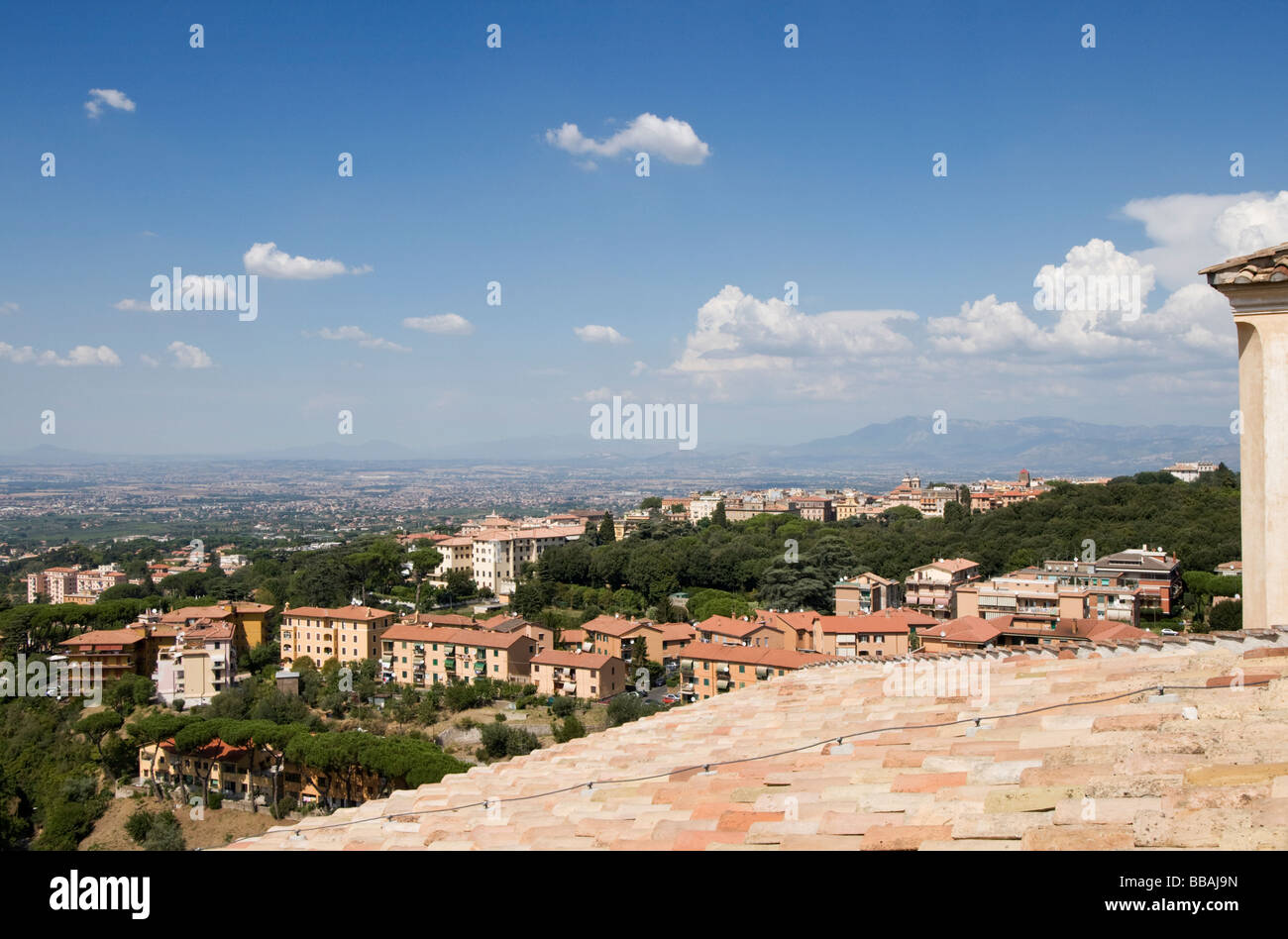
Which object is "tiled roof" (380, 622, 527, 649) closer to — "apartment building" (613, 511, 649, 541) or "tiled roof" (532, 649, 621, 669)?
"tiled roof" (532, 649, 621, 669)

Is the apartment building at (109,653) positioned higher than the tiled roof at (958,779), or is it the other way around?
the tiled roof at (958,779)

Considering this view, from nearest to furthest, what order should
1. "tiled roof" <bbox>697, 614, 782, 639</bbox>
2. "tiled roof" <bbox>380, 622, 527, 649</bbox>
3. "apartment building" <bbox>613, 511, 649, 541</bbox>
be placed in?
"tiled roof" <bbox>697, 614, 782, 639</bbox> → "tiled roof" <bbox>380, 622, 527, 649</bbox> → "apartment building" <bbox>613, 511, 649, 541</bbox>

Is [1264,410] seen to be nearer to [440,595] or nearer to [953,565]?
[953,565]

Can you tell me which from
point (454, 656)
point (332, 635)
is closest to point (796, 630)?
point (454, 656)

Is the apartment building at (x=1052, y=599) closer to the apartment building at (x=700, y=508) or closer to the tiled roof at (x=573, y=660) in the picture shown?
the tiled roof at (x=573, y=660)

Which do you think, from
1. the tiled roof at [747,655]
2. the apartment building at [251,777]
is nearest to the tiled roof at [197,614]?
the apartment building at [251,777]

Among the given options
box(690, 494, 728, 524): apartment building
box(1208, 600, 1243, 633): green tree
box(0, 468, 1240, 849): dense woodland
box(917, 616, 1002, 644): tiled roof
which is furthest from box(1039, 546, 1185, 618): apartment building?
box(690, 494, 728, 524): apartment building

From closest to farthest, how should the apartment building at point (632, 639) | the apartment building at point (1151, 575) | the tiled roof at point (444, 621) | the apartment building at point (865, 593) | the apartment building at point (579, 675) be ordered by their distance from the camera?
the apartment building at point (579, 675)
the apartment building at point (632, 639)
the apartment building at point (1151, 575)
the tiled roof at point (444, 621)
the apartment building at point (865, 593)

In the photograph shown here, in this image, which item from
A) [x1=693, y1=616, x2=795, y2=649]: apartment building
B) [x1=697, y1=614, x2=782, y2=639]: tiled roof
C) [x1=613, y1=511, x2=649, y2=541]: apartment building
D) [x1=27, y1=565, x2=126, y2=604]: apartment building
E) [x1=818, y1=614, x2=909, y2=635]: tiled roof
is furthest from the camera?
[x1=613, y1=511, x2=649, y2=541]: apartment building
